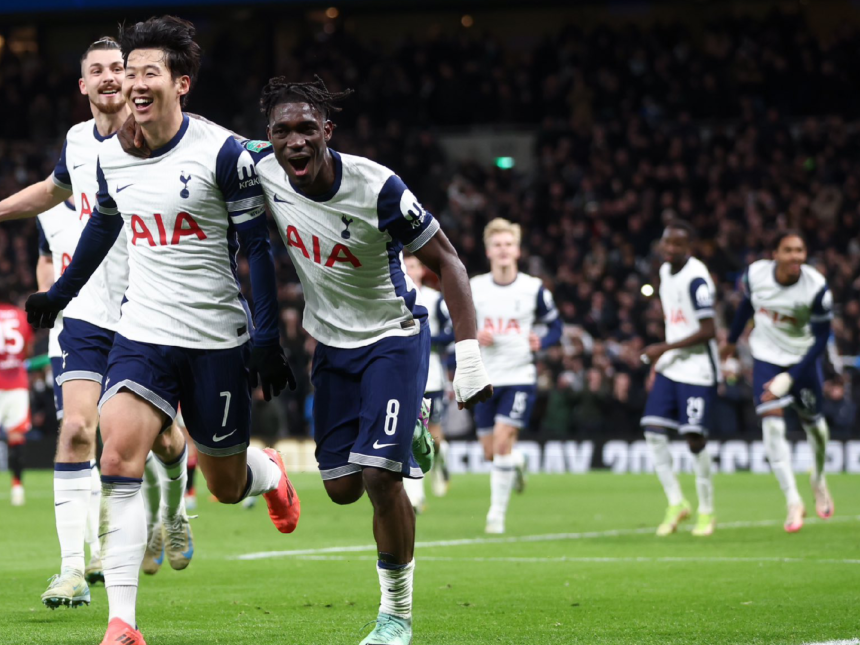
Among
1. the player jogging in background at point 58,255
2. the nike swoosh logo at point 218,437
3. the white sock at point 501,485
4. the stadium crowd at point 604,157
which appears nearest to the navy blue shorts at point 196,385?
the nike swoosh logo at point 218,437

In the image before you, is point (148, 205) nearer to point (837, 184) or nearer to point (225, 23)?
point (837, 184)

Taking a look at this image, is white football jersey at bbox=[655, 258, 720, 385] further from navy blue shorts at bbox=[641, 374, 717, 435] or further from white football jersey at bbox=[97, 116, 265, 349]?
white football jersey at bbox=[97, 116, 265, 349]

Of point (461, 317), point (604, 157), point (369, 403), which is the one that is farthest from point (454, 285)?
point (604, 157)

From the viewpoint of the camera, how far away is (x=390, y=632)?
5.63 meters

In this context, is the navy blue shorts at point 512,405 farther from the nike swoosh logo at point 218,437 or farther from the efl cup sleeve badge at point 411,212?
the efl cup sleeve badge at point 411,212

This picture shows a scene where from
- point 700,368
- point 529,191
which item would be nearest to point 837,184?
point 529,191

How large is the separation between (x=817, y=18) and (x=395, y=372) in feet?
91.1

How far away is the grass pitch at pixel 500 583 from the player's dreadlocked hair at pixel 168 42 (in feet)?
8.04

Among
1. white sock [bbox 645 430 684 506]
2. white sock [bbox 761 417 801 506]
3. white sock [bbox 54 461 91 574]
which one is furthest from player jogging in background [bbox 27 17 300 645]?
white sock [bbox 761 417 801 506]

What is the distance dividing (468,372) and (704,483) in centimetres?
683

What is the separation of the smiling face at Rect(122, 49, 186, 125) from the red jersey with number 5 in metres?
11.7

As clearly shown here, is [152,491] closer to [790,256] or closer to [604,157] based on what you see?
[790,256]

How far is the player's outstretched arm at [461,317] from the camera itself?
18.3ft

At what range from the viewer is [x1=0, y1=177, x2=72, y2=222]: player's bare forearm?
7.00m
